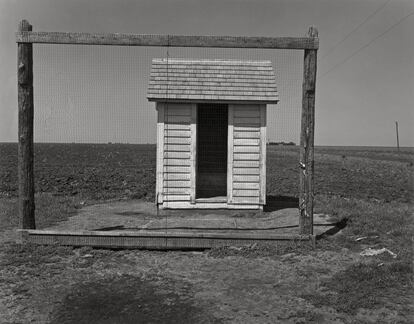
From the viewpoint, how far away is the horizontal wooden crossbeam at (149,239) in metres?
7.11

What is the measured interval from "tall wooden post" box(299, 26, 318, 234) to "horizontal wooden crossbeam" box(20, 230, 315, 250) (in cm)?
38

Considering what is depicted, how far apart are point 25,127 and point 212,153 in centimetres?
658

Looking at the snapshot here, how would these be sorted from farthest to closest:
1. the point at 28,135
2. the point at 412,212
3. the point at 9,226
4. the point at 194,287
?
the point at 412,212 → the point at 9,226 → the point at 28,135 → the point at 194,287

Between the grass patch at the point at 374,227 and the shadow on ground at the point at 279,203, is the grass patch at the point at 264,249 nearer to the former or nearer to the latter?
the grass patch at the point at 374,227

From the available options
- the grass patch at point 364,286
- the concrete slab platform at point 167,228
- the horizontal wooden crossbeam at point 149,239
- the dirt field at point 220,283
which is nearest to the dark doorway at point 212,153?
the concrete slab platform at point 167,228

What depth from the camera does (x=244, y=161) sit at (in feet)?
34.8

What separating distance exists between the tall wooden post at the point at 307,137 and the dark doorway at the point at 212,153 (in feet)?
18.1

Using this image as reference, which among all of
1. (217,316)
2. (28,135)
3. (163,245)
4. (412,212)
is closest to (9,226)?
(28,135)

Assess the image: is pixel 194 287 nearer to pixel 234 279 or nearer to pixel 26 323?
pixel 234 279

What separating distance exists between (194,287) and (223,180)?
759 centimetres

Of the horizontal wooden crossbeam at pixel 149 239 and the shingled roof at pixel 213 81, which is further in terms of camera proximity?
the shingled roof at pixel 213 81

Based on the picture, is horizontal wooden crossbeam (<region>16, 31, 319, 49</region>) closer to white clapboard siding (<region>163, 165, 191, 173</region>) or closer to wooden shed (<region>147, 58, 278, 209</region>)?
wooden shed (<region>147, 58, 278, 209</region>)

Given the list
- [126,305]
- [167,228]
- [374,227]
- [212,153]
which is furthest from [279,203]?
[126,305]

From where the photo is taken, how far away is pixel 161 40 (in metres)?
6.99
